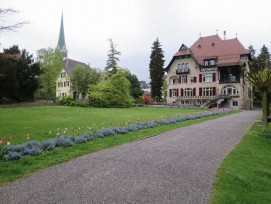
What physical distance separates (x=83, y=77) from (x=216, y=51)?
93.5 feet

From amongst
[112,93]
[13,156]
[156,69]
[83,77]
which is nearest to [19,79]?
[83,77]

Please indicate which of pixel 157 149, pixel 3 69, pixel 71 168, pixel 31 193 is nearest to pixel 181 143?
pixel 157 149

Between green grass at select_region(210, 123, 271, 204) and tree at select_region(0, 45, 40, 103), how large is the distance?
126 ft

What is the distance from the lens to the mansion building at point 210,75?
53.1m

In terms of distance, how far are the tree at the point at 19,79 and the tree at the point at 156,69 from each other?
27.4m

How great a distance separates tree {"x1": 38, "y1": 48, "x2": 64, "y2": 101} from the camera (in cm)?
6656

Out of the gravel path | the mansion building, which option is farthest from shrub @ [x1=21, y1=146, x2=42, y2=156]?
the mansion building

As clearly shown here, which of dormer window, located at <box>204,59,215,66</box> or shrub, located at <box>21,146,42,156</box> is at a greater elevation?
dormer window, located at <box>204,59,215,66</box>

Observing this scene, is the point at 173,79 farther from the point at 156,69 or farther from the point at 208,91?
the point at 208,91

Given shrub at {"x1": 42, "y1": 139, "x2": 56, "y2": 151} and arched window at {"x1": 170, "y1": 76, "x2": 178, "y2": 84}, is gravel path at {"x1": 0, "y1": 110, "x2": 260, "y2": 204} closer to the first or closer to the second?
shrub at {"x1": 42, "y1": 139, "x2": 56, "y2": 151}

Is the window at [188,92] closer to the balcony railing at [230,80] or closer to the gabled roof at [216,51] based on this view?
the gabled roof at [216,51]

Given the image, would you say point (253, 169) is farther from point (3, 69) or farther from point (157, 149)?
point (3, 69)

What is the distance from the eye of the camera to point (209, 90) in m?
57.0

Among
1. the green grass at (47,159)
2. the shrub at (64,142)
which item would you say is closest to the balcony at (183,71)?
the green grass at (47,159)
